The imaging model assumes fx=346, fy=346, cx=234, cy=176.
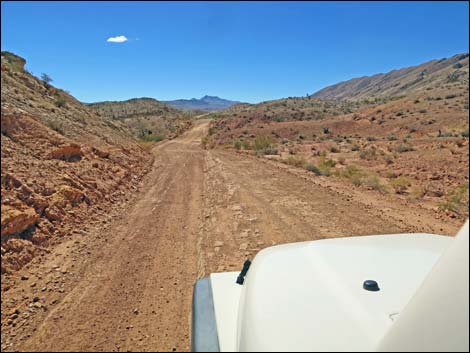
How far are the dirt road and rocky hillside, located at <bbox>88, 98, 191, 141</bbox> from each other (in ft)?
79.7

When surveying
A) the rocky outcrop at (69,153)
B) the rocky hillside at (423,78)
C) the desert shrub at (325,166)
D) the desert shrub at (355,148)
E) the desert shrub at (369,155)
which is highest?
the rocky hillside at (423,78)

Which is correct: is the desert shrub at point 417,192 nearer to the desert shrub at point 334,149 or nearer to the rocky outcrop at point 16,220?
the rocky outcrop at point 16,220

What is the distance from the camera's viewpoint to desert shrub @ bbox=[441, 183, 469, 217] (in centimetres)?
914

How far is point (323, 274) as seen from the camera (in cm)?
216

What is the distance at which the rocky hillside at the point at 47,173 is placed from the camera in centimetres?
639

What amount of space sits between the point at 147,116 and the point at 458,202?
53470 mm

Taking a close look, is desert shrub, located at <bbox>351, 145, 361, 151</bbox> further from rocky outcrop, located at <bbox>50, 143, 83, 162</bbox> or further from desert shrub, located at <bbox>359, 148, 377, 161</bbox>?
rocky outcrop, located at <bbox>50, 143, 83, 162</bbox>

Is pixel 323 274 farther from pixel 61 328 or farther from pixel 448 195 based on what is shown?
pixel 448 195

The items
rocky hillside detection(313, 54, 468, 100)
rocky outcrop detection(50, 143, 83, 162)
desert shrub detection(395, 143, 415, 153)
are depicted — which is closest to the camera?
rocky outcrop detection(50, 143, 83, 162)

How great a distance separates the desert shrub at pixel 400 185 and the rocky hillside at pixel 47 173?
9.01 meters

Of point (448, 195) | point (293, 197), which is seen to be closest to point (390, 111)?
point (448, 195)

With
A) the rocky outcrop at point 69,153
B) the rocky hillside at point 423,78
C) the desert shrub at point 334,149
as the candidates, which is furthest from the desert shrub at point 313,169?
the rocky hillside at point 423,78

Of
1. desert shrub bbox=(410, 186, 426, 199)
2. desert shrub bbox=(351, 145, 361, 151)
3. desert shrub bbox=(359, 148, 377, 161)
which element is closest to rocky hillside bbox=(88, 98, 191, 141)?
desert shrub bbox=(351, 145, 361, 151)

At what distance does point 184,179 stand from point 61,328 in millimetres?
9276
